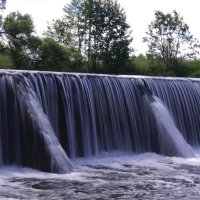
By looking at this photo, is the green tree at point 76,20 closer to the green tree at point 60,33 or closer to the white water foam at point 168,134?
the green tree at point 60,33

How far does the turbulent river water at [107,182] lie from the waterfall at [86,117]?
1.89 feet

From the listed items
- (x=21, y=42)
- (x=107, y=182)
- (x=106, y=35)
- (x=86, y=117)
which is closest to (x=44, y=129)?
(x=107, y=182)

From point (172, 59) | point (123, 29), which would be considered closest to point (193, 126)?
point (123, 29)

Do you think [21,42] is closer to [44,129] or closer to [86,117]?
[86,117]

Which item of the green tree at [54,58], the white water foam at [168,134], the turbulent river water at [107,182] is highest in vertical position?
the green tree at [54,58]

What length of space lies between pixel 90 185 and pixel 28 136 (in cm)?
230

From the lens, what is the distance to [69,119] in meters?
15.3

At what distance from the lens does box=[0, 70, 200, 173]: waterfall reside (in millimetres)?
12680

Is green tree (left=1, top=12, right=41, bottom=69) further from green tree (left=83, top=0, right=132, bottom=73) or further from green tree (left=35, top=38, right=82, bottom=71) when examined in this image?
green tree (left=83, top=0, right=132, bottom=73)

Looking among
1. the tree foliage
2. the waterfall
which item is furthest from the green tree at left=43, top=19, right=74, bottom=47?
the waterfall

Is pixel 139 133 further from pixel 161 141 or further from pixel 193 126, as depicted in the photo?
pixel 193 126

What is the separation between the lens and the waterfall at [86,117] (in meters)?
12.7

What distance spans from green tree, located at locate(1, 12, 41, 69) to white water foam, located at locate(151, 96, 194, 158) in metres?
16.8

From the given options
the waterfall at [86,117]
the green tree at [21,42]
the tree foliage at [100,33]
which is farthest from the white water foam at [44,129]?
the tree foliage at [100,33]
